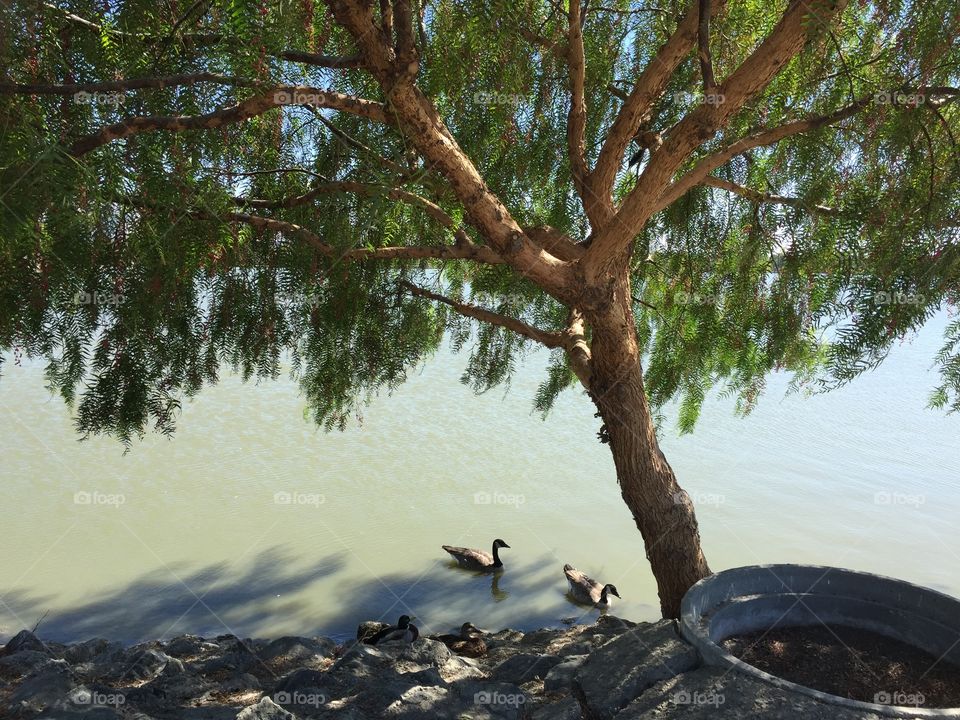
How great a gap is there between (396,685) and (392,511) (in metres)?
2.73

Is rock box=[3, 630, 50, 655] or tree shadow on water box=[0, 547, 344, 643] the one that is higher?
rock box=[3, 630, 50, 655]

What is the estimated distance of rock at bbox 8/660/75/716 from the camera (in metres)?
2.15

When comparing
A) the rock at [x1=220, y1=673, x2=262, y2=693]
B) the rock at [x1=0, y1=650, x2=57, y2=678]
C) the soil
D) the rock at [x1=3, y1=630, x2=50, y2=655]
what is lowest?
the rock at [x1=3, y1=630, x2=50, y2=655]

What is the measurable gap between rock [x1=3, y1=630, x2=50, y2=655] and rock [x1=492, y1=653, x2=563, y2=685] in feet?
5.13

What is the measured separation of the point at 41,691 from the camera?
2242 mm

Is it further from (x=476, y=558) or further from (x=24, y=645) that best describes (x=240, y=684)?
(x=476, y=558)

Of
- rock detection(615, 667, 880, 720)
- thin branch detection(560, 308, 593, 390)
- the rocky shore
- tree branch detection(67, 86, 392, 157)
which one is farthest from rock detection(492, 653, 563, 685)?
tree branch detection(67, 86, 392, 157)

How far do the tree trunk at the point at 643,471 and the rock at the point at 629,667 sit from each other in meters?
0.39

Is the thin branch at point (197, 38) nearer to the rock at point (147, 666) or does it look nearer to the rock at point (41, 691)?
the rock at point (41, 691)

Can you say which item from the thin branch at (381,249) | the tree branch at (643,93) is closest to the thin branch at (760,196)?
the tree branch at (643,93)

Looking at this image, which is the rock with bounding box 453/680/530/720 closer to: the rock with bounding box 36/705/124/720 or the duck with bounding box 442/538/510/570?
the rock with bounding box 36/705/124/720

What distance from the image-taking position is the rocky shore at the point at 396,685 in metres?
1.77

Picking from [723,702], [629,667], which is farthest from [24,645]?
[723,702]

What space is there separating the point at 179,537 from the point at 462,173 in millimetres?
2988
